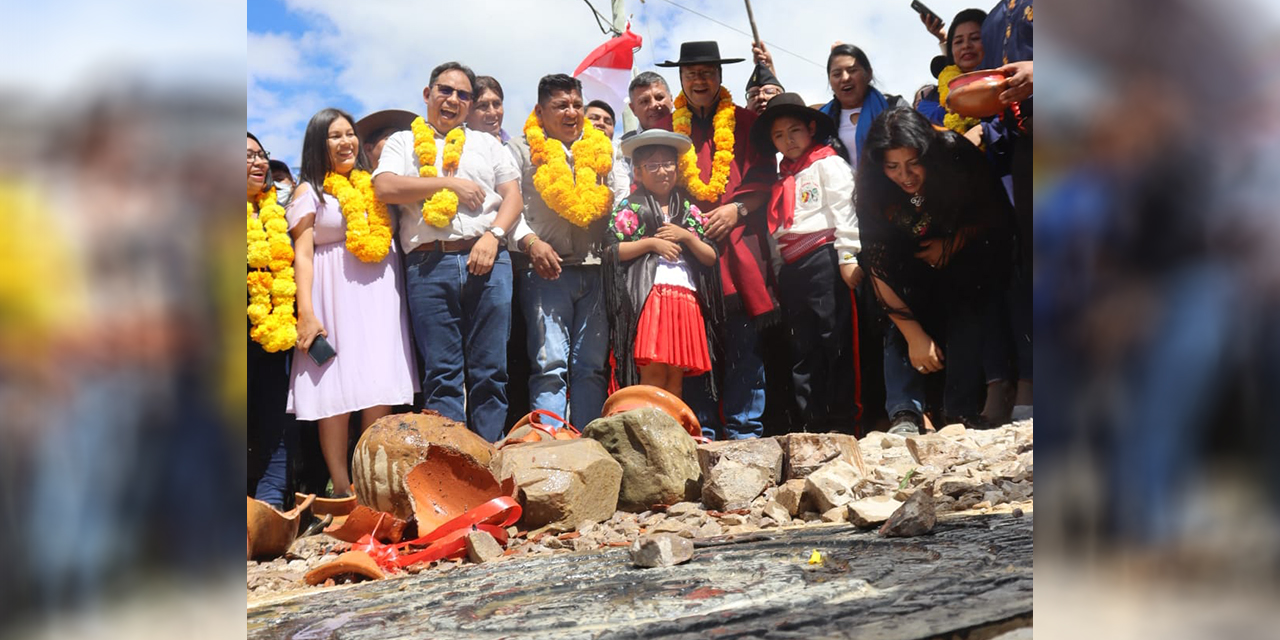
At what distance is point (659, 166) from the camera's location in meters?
5.46

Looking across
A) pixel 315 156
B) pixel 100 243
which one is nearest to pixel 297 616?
pixel 100 243

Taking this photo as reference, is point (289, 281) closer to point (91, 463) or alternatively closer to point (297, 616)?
point (297, 616)

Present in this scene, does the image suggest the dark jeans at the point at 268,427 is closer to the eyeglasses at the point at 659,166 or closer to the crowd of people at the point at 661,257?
the crowd of people at the point at 661,257

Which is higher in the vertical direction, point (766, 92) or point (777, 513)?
point (766, 92)

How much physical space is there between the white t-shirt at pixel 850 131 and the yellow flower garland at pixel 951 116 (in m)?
0.42

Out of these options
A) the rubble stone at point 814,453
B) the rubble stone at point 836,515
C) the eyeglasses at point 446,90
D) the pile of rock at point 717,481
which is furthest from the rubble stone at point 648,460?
the eyeglasses at point 446,90

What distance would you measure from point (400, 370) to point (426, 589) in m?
2.00

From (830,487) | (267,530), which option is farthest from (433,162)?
(830,487)

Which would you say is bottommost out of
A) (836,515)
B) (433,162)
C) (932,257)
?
(836,515)

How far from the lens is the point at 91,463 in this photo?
69.1 inches

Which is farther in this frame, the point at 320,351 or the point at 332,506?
the point at 320,351

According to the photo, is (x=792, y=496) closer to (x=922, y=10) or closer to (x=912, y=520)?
(x=912, y=520)

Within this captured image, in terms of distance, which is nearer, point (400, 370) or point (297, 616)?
point (297, 616)

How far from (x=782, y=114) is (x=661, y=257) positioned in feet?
3.24
